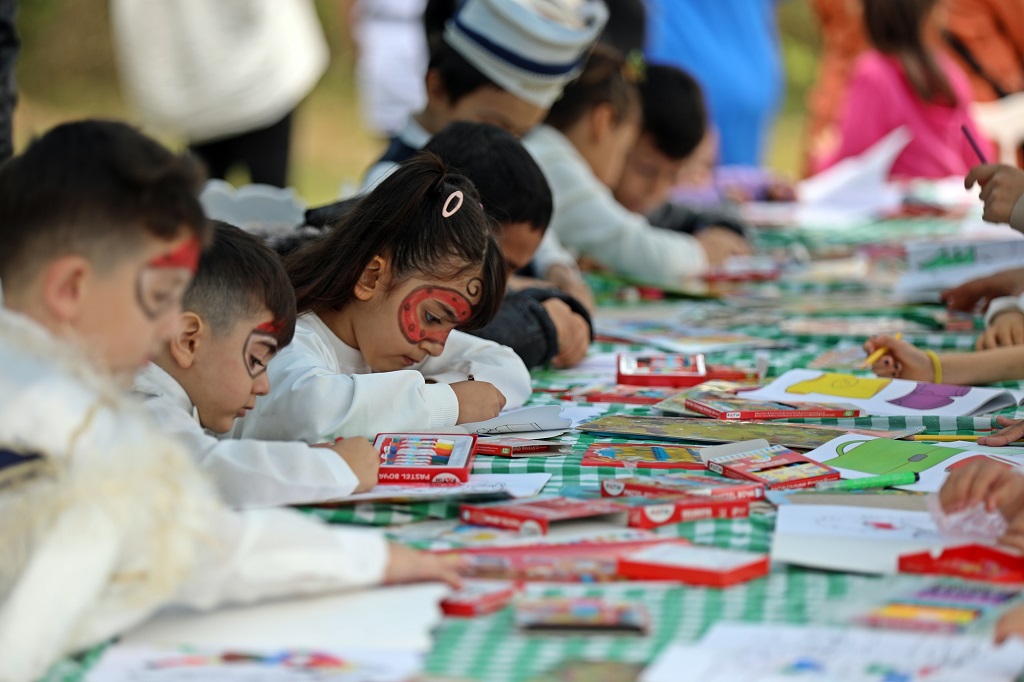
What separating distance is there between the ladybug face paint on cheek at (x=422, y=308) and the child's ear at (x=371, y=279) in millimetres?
61

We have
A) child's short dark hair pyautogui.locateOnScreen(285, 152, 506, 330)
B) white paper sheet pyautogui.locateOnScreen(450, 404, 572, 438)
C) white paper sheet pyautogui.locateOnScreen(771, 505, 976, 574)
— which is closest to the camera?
white paper sheet pyautogui.locateOnScreen(771, 505, 976, 574)

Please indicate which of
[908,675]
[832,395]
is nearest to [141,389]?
[908,675]

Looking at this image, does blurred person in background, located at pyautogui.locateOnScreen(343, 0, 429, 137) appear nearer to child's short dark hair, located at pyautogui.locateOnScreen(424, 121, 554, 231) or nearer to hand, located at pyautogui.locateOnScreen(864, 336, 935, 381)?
child's short dark hair, located at pyautogui.locateOnScreen(424, 121, 554, 231)

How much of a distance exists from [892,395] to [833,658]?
1198 millimetres

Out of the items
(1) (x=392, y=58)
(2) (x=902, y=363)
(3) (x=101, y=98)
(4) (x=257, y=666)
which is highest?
(3) (x=101, y=98)

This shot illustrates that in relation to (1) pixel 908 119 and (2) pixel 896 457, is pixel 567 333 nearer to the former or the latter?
(2) pixel 896 457

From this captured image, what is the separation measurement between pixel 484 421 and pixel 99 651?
969 millimetres

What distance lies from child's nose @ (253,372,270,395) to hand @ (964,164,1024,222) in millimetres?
1442

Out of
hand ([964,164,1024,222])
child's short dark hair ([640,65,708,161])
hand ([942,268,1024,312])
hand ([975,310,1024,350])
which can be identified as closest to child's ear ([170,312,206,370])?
hand ([964,164,1024,222])

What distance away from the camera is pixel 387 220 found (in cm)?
227

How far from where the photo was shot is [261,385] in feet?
6.33

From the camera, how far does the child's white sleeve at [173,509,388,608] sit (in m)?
1.37

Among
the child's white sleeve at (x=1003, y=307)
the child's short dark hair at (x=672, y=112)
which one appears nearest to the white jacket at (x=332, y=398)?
the child's white sleeve at (x=1003, y=307)

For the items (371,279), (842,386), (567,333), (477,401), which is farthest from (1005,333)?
(371,279)
